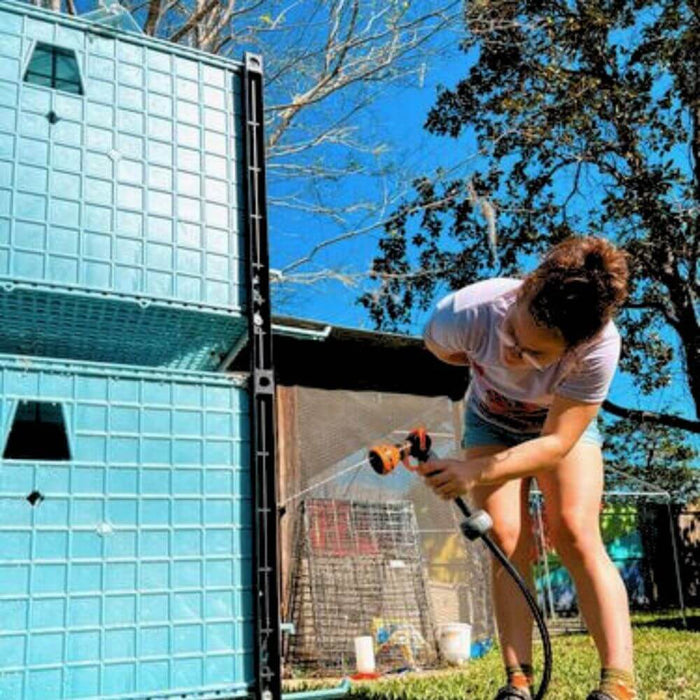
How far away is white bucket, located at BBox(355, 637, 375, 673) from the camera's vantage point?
A: 4.76 meters

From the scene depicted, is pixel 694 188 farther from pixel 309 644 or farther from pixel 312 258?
pixel 309 644

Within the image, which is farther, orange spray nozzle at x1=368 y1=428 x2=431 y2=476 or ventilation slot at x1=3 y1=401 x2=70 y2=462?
orange spray nozzle at x1=368 y1=428 x2=431 y2=476

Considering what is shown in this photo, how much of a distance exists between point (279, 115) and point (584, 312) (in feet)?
22.0

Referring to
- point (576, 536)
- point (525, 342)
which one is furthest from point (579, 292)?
point (576, 536)

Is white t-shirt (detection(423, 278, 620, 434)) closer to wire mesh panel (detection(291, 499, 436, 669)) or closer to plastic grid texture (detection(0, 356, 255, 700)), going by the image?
plastic grid texture (detection(0, 356, 255, 700))

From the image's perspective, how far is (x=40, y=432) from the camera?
1.45 meters

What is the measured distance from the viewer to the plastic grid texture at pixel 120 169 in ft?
5.00

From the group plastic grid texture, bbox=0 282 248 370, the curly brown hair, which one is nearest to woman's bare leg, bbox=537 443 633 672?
the curly brown hair

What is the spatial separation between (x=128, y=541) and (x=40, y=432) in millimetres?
247

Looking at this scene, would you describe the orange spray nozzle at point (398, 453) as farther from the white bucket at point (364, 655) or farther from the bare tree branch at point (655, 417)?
the bare tree branch at point (655, 417)

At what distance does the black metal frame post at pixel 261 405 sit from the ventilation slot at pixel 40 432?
35 centimetres

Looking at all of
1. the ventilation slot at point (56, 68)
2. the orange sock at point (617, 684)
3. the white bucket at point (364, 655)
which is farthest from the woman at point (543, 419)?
the white bucket at point (364, 655)

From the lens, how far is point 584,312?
1482mm

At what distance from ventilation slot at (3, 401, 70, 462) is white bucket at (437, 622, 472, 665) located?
4.16 m
